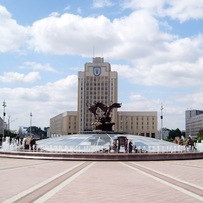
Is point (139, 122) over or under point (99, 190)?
over

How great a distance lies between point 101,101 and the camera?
353 feet

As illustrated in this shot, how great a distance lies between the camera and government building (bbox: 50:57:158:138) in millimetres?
106625

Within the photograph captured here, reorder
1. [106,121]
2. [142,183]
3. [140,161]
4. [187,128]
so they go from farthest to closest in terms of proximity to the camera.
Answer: [187,128]
[106,121]
[140,161]
[142,183]

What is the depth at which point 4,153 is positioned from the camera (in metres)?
23.6

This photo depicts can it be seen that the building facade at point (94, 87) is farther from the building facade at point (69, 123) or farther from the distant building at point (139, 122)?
the distant building at point (139, 122)

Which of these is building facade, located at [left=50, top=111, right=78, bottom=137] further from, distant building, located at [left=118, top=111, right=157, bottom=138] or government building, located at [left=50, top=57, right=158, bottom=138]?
distant building, located at [left=118, top=111, right=157, bottom=138]

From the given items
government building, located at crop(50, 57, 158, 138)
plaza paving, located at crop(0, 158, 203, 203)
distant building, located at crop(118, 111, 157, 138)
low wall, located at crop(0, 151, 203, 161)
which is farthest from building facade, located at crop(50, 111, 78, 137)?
plaza paving, located at crop(0, 158, 203, 203)

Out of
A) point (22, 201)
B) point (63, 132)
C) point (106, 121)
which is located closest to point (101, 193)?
point (22, 201)

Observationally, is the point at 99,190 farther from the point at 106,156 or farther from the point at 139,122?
the point at 139,122

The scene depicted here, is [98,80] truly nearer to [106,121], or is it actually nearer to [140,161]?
[106,121]

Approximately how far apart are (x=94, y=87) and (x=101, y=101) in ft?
15.1

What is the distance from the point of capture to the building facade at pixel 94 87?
10656cm

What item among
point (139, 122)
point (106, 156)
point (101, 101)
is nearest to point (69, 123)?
point (101, 101)

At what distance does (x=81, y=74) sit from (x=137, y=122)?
22.2 metres
